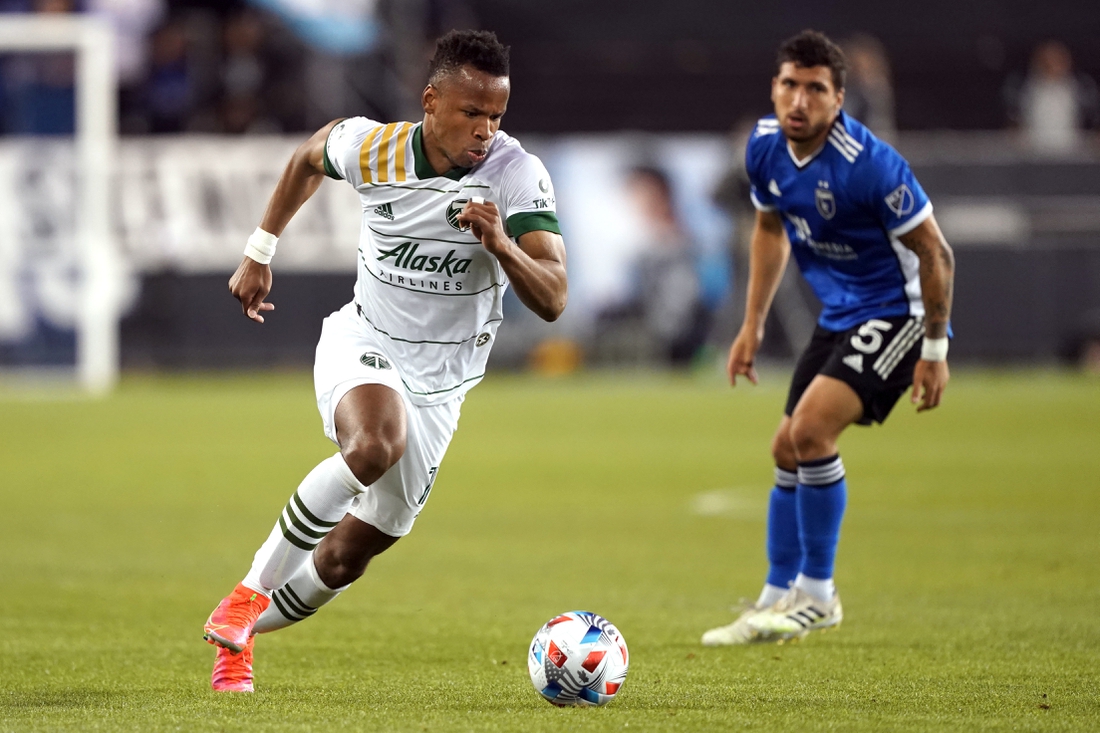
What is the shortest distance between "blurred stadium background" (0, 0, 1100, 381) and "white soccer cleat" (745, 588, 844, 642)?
1273cm

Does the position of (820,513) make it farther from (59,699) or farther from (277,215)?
(59,699)

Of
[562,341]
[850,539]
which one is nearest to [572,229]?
[562,341]

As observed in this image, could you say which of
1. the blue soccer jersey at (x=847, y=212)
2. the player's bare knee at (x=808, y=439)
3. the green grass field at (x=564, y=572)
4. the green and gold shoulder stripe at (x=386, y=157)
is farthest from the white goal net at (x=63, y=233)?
the green and gold shoulder stripe at (x=386, y=157)

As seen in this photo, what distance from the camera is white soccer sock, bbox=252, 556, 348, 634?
5.45 metres

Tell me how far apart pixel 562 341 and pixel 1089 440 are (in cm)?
853

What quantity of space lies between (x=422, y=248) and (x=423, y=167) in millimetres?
270

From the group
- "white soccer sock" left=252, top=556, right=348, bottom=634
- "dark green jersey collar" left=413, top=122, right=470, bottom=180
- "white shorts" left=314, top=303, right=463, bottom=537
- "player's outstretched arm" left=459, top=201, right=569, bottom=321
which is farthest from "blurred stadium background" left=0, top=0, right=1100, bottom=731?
"dark green jersey collar" left=413, top=122, right=470, bottom=180

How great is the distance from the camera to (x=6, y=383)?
20.0 metres

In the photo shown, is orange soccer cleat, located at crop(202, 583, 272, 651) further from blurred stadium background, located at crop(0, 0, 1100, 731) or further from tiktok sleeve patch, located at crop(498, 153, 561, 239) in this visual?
tiktok sleeve patch, located at crop(498, 153, 561, 239)

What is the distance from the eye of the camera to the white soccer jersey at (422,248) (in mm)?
5391

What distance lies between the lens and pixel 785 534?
682cm

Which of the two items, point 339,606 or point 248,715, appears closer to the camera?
point 248,715

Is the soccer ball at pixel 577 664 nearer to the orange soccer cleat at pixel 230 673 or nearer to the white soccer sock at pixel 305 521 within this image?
the white soccer sock at pixel 305 521

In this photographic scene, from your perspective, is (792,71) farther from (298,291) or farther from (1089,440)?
(298,291)
